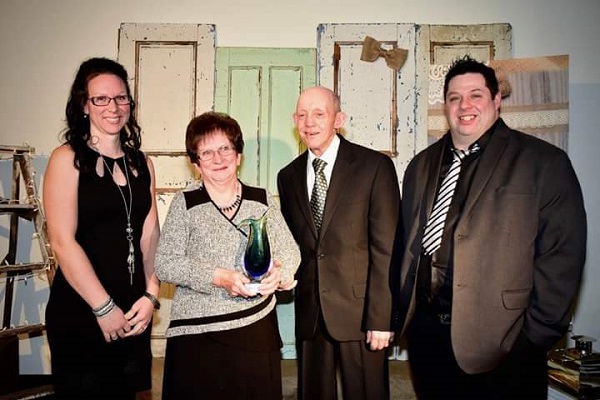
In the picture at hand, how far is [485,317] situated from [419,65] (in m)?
2.24

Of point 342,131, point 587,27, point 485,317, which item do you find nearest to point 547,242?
point 485,317

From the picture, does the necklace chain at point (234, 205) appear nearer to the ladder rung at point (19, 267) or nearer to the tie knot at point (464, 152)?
the tie knot at point (464, 152)

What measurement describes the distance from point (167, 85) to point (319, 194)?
6.24 feet

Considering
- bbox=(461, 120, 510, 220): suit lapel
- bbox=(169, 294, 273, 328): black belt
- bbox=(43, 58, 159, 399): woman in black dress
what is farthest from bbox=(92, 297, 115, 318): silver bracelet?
bbox=(461, 120, 510, 220): suit lapel

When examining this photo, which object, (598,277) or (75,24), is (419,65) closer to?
(598,277)

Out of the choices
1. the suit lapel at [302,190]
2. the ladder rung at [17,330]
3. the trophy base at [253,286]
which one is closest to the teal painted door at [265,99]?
the suit lapel at [302,190]

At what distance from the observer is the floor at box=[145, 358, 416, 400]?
286 cm

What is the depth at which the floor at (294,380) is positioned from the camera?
2.86 m

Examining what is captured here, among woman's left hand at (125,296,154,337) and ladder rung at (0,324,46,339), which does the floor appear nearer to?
ladder rung at (0,324,46,339)

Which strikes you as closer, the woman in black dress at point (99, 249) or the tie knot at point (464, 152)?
the woman in black dress at point (99, 249)

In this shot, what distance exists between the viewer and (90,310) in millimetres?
1679

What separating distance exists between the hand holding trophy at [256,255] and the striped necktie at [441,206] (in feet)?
2.29

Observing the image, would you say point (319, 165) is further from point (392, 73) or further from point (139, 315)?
point (392, 73)

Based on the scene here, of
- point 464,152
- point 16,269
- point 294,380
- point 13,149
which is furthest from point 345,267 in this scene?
point 13,149
